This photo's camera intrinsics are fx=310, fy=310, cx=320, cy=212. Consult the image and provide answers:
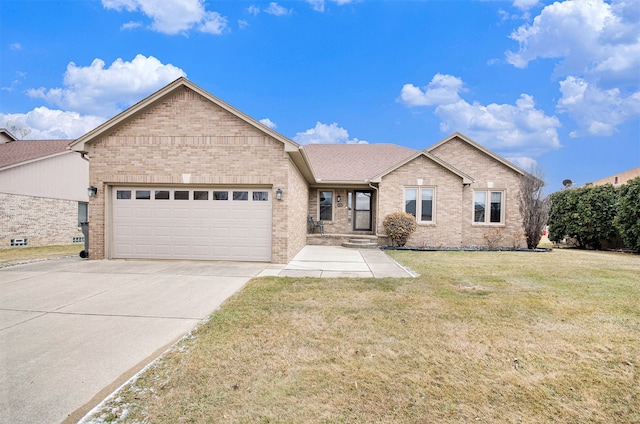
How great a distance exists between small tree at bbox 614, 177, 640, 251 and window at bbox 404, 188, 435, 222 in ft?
28.3

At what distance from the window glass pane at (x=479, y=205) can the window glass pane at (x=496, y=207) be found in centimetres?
46

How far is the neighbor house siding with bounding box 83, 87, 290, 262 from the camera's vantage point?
956 centimetres

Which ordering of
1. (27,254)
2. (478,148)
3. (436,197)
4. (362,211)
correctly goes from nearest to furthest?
(27,254)
(436,197)
(478,148)
(362,211)

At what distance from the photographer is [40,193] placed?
53.4 feet

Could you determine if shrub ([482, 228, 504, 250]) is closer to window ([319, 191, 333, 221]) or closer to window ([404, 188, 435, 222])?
window ([404, 188, 435, 222])

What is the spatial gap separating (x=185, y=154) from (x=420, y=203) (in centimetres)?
1059

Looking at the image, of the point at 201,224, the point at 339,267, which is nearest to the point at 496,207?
the point at 339,267

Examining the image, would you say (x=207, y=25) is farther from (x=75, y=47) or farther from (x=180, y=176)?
(x=180, y=176)

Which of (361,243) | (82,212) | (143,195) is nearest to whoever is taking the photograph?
(143,195)

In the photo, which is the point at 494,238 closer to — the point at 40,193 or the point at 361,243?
the point at 361,243

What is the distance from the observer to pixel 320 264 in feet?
31.6

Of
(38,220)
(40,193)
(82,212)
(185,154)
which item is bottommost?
(38,220)

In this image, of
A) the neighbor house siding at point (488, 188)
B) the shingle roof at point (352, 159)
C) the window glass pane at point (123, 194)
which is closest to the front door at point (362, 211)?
the shingle roof at point (352, 159)

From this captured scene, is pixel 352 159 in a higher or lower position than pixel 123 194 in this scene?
higher
